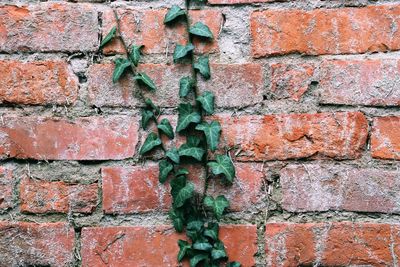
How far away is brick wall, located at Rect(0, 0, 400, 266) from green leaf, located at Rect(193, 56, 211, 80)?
0.02 meters

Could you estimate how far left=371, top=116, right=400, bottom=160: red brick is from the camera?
102 cm

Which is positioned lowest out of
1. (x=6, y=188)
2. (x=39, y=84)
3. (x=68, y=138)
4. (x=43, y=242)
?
(x=43, y=242)

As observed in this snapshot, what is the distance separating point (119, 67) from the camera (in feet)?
3.42

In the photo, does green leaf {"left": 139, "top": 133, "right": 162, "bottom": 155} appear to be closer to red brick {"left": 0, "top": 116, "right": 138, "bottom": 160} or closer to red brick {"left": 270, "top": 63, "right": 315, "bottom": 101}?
red brick {"left": 0, "top": 116, "right": 138, "bottom": 160}

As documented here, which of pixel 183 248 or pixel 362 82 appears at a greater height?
pixel 362 82

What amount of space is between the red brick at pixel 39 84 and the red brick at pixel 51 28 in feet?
0.12

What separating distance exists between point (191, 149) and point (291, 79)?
0.80ft

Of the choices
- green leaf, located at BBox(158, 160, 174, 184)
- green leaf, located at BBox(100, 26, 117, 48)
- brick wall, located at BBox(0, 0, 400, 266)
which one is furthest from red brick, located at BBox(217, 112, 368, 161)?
green leaf, located at BBox(100, 26, 117, 48)

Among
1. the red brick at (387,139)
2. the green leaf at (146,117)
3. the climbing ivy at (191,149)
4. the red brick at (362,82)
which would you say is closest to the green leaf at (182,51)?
the climbing ivy at (191,149)

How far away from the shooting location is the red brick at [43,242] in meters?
1.05

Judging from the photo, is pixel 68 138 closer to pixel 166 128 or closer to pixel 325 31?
pixel 166 128

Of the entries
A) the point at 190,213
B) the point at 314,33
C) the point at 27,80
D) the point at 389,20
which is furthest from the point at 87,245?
the point at 389,20

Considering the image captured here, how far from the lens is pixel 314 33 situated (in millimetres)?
1035

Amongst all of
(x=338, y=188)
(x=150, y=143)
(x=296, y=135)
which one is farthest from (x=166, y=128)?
(x=338, y=188)
